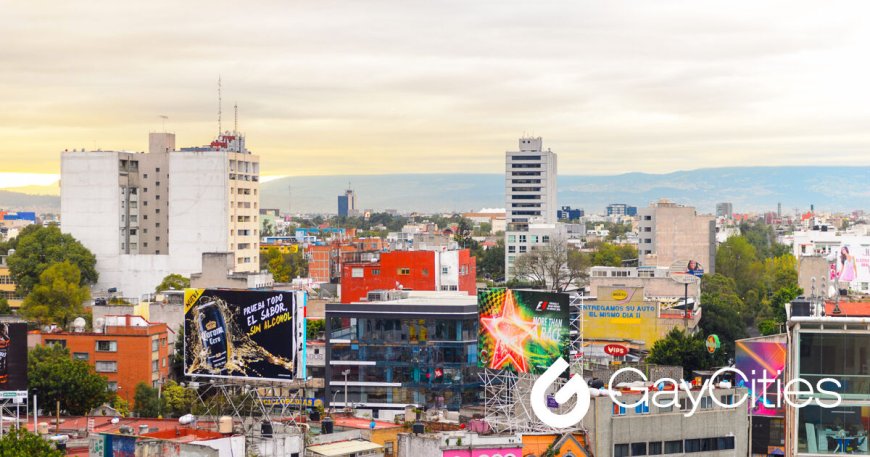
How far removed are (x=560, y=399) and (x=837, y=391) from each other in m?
18.6

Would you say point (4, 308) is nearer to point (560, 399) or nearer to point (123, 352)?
point (123, 352)

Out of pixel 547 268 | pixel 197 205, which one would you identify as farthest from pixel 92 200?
pixel 547 268

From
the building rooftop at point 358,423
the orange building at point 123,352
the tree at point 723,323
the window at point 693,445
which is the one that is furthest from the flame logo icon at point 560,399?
the tree at point 723,323

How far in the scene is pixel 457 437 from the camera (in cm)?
4434

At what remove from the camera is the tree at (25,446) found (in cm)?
4134

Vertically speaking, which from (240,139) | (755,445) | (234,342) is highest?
(240,139)

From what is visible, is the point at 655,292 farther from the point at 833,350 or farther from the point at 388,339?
the point at 833,350

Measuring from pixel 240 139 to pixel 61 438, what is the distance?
107 metres

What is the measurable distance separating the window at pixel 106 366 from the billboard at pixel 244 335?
29762 millimetres

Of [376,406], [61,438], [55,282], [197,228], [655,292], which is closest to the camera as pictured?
[61,438]

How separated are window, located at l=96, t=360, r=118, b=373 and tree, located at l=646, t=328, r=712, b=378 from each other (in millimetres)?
29304

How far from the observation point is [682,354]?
77625 mm

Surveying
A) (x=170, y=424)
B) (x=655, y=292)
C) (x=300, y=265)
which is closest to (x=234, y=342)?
(x=170, y=424)

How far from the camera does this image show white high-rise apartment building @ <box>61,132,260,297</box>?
13950cm
